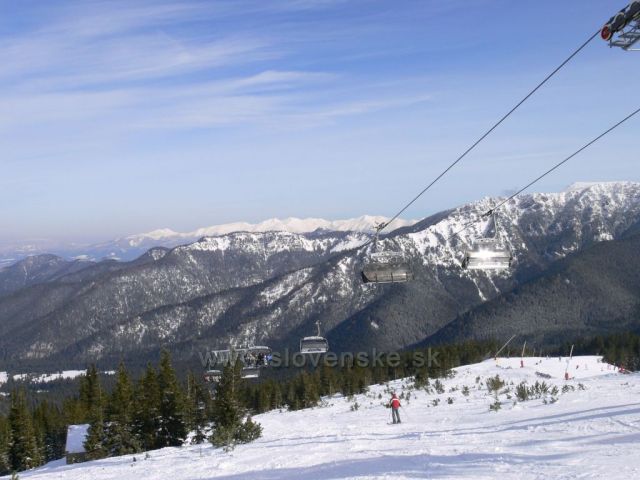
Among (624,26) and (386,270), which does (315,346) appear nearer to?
(386,270)

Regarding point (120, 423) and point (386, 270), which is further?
point (120, 423)

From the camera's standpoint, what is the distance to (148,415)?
1773 inches

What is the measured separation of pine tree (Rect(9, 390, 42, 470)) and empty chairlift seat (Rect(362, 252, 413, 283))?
45.1 m

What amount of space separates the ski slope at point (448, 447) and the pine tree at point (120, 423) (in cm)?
1827

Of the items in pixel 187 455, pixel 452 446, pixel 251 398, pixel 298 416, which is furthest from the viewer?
pixel 251 398

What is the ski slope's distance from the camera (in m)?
14.4

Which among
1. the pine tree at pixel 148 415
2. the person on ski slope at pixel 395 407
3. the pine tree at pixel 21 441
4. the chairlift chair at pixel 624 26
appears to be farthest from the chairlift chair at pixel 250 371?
the chairlift chair at pixel 624 26

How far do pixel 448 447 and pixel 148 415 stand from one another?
32259 millimetres

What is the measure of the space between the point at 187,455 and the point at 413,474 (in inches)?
540

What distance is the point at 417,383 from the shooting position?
4956 centimetres

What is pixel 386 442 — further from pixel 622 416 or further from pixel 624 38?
pixel 624 38

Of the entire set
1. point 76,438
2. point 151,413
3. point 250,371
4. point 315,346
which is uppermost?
point 315,346

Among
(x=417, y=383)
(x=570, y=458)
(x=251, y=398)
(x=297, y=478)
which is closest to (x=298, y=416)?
(x=417, y=383)

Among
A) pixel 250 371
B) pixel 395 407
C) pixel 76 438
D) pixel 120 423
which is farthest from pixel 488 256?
pixel 76 438
